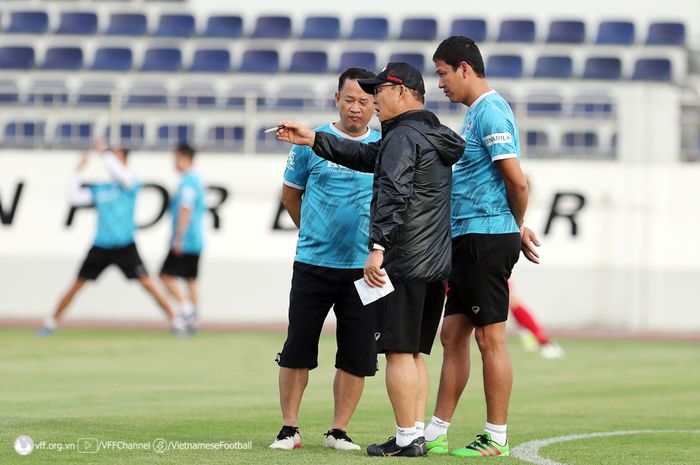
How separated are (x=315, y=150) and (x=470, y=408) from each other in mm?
4055

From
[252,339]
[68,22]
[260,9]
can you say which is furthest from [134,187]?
[260,9]

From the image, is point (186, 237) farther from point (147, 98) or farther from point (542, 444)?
point (542, 444)

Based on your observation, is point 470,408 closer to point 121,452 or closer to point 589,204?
point 121,452

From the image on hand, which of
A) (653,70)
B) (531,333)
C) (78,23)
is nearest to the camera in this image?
(531,333)

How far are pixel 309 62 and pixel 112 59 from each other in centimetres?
411

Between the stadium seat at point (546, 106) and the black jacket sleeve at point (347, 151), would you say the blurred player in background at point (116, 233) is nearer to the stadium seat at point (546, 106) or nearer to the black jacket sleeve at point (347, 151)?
the stadium seat at point (546, 106)

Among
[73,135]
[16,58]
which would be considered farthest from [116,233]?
[16,58]

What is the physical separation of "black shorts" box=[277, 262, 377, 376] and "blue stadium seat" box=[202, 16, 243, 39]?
71.4ft

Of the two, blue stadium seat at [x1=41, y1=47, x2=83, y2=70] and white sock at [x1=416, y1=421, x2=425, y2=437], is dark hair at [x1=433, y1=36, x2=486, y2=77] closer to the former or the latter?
white sock at [x1=416, y1=421, x2=425, y2=437]

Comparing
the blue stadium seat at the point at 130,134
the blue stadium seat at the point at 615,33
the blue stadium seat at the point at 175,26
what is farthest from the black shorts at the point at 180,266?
the blue stadium seat at the point at 615,33

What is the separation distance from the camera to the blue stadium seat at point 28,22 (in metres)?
29.7

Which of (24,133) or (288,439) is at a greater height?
(24,133)

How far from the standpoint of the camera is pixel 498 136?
7523 millimetres

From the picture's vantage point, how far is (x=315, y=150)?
24.6 ft
